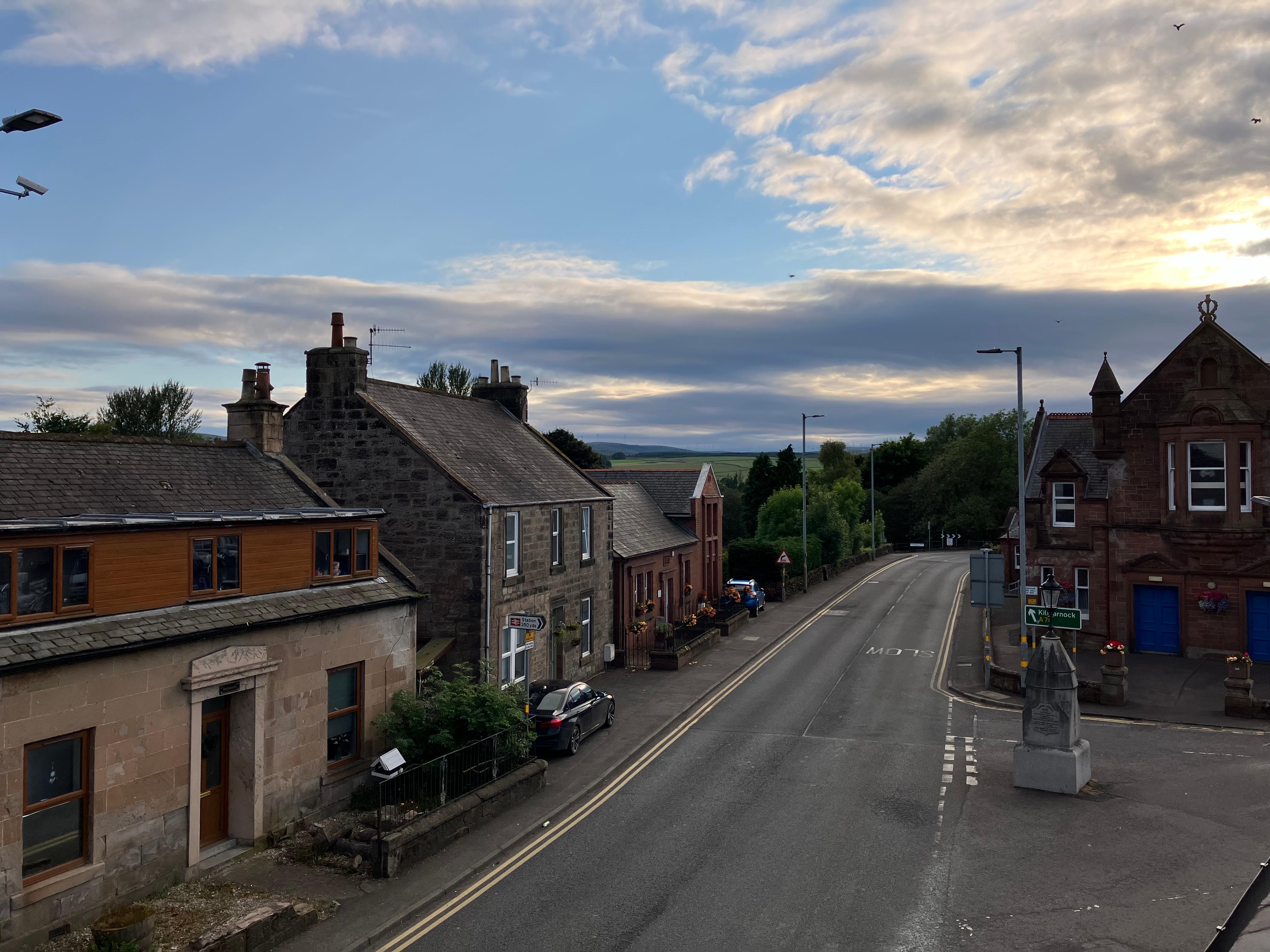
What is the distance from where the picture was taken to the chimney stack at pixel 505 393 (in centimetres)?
3359

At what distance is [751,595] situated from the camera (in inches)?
1786

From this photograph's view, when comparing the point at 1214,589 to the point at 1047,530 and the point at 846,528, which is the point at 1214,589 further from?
the point at 846,528

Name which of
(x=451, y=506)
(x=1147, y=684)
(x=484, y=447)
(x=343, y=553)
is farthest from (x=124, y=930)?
(x=1147, y=684)

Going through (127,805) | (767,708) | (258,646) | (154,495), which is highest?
(154,495)

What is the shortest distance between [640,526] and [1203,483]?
21.6 meters

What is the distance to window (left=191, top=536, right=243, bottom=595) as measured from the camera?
47.1 feet

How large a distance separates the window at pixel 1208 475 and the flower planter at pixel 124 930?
109 feet

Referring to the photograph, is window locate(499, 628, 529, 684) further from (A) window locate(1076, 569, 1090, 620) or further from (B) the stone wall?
(A) window locate(1076, 569, 1090, 620)

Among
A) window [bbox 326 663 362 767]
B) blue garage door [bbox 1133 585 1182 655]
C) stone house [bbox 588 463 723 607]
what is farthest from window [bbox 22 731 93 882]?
blue garage door [bbox 1133 585 1182 655]

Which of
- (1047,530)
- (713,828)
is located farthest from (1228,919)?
(1047,530)

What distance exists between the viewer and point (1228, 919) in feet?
38.9

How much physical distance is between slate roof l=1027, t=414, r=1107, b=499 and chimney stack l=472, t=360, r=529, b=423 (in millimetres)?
21137

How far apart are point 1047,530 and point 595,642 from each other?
63.4 feet

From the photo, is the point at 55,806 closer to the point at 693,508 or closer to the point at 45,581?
the point at 45,581
